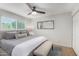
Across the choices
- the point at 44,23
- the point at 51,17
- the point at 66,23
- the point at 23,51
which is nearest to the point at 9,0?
the point at 23,51

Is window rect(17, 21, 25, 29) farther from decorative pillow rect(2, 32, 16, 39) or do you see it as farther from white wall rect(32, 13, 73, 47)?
white wall rect(32, 13, 73, 47)

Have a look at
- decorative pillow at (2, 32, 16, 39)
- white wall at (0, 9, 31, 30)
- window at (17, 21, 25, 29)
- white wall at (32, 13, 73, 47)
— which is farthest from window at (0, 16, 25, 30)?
white wall at (32, 13, 73, 47)

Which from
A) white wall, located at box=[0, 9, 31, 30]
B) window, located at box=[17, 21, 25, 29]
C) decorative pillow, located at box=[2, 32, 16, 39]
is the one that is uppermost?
white wall, located at box=[0, 9, 31, 30]

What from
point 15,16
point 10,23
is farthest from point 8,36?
point 15,16

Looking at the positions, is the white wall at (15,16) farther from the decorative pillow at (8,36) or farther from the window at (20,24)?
the decorative pillow at (8,36)

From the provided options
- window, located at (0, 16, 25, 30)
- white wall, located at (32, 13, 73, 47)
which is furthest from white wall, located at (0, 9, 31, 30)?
white wall, located at (32, 13, 73, 47)

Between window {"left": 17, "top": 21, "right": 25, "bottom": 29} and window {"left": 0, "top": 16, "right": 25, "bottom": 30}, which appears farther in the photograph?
window {"left": 17, "top": 21, "right": 25, "bottom": 29}

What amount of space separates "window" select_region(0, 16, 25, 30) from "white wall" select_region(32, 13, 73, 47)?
1.87ft

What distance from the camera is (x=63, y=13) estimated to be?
236 centimetres

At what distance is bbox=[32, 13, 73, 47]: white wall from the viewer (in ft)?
7.16

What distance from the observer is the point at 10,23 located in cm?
228

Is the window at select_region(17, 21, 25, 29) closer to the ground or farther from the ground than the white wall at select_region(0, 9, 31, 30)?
closer to the ground

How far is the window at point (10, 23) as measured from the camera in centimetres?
219

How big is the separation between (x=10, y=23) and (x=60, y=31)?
5.81 feet
